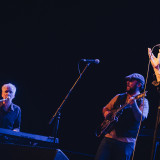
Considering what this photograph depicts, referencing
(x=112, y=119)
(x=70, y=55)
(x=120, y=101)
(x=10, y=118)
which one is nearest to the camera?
(x=112, y=119)

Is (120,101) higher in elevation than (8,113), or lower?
higher

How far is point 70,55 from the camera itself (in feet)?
22.6

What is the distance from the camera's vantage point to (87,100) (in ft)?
21.4

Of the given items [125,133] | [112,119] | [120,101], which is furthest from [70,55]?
[125,133]

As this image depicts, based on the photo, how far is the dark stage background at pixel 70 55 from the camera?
6188 millimetres

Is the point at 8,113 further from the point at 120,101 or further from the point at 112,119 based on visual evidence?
the point at 120,101

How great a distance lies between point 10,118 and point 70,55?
2709 mm

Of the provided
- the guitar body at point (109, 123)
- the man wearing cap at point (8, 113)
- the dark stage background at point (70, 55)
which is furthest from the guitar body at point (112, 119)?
the dark stage background at point (70, 55)

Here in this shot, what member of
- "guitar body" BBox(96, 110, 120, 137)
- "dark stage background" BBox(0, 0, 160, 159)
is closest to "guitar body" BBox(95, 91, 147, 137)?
"guitar body" BBox(96, 110, 120, 137)

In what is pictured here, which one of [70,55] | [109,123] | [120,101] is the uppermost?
[70,55]

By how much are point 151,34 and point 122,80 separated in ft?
4.05

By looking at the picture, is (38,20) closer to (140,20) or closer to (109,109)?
(140,20)

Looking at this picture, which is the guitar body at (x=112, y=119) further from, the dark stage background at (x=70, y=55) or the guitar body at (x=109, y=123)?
the dark stage background at (x=70, y=55)

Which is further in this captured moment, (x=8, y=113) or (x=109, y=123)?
(x=8, y=113)
